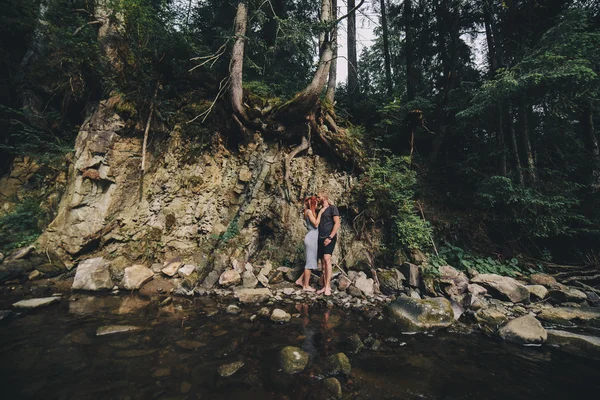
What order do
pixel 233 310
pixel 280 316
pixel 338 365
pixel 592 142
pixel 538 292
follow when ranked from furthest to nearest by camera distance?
pixel 592 142, pixel 538 292, pixel 233 310, pixel 280 316, pixel 338 365

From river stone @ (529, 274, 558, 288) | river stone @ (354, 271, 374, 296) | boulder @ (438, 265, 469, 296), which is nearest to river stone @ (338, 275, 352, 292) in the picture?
river stone @ (354, 271, 374, 296)

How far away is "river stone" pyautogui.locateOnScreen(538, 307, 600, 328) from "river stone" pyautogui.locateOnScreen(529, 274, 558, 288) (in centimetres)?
127

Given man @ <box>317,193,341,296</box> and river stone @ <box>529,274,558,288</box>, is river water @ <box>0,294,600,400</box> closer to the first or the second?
man @ <box>317,193,341,296</box>

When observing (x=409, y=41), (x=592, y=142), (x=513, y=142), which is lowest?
(x=592, y=142)

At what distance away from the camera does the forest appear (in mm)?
6883

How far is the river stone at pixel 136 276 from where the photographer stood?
5.38 metres

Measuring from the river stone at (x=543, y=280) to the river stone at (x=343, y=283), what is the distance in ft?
17.5

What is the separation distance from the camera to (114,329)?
11.5ft

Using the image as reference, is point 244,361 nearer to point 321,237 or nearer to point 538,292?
point 321,237

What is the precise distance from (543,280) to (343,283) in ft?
18.7

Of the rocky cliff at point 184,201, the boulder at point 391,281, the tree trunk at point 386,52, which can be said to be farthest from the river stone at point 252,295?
the tree trunk at point 386,52

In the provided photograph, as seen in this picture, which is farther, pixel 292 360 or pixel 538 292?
pixel 538 292

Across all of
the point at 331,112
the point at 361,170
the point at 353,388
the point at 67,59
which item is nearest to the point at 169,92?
the point at 67,59

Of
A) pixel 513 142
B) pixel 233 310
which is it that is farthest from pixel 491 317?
pixel 513 142
